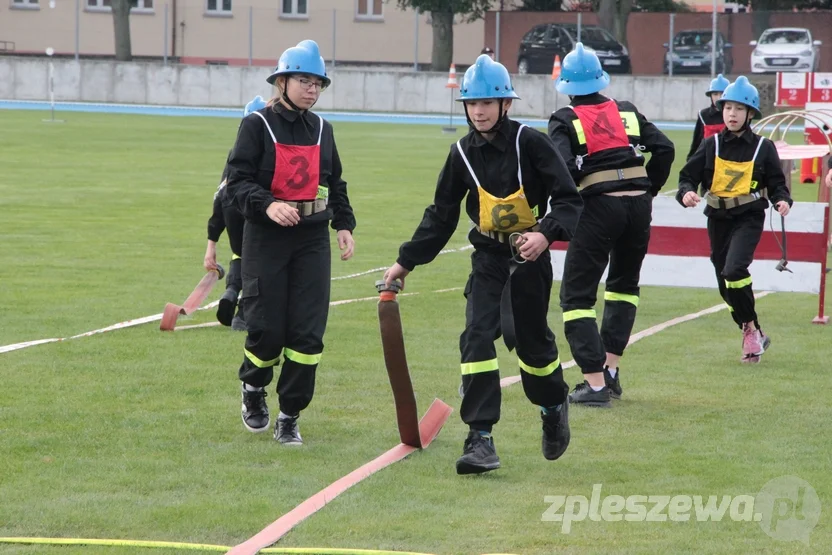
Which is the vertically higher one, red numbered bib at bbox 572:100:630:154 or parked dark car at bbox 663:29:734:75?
parked dark car at bbox 663:29:734:75

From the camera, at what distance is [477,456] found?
20.0 feet

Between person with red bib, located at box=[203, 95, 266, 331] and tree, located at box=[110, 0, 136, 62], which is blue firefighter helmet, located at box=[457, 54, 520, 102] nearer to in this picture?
person with red bib, located at box=[203, 95, 266, 331]

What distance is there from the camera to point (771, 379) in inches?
336

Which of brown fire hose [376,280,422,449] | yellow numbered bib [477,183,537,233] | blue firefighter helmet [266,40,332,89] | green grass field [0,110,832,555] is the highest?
blue firefighter helmet [266,40,332,89]

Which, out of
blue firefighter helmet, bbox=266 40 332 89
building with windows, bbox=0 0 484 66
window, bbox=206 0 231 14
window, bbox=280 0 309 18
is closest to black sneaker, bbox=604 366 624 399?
blue firefighter helmet, bbox=266 40 332 89

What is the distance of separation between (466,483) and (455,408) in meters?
1.60

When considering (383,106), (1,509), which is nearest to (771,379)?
(1,509)

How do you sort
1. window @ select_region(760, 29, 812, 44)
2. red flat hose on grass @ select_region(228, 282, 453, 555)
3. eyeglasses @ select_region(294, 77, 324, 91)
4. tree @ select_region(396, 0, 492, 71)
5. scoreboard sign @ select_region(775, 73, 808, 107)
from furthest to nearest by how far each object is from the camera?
tree @ select_region(396, 0, 492, 71), window @ select_region(760, 29, 812, 44), scoreboard sign @ select_region(775, 73, 808, 107), eyeglasses @ select_region(294, 77, 324, 91), red flat hose on grass @ select_region(228, 282, 453, 555)

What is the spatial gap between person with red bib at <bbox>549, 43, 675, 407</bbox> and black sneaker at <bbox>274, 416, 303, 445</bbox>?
180 cm

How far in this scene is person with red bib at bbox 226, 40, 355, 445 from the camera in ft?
21.8

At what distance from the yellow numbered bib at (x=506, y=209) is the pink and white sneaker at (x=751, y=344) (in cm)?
337

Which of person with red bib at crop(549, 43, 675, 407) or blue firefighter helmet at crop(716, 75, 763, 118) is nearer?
person with red bib at crop(549, 43, 675, 407)

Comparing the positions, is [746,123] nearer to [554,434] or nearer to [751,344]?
[751,344]

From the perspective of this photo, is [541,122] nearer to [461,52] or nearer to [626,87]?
[626,87]
